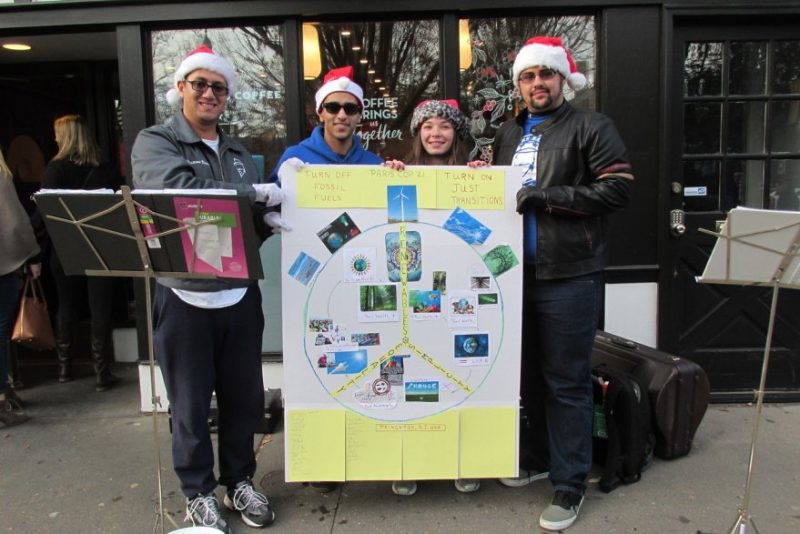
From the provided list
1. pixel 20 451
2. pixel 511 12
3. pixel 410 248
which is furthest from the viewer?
pixel 511 12

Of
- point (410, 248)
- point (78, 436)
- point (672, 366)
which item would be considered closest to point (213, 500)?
point (410, 248)

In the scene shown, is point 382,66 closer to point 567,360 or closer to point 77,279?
point 567,360

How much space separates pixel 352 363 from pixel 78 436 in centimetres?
218

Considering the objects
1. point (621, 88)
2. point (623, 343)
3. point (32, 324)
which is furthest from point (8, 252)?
point (621, 88)

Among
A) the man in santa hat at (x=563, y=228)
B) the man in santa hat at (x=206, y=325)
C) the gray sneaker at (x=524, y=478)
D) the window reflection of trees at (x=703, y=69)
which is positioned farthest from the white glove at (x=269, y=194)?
the window reflection of trees at (x=703, y=69)

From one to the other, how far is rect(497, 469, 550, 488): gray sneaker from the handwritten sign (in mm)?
1388

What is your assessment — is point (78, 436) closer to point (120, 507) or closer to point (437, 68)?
point (120, 507)

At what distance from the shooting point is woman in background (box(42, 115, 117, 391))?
4145mm

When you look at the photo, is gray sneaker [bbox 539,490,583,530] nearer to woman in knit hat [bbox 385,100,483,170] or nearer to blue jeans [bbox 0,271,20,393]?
woman in knit hat [bbox 385,100,483,170]

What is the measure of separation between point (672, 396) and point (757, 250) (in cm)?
121

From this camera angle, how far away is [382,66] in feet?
12.3

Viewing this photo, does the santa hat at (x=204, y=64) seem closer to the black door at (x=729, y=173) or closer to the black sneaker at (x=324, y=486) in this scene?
the black sneaker at (x=324, y=486)

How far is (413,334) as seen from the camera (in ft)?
8.34

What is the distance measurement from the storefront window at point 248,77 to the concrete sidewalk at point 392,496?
192cm
